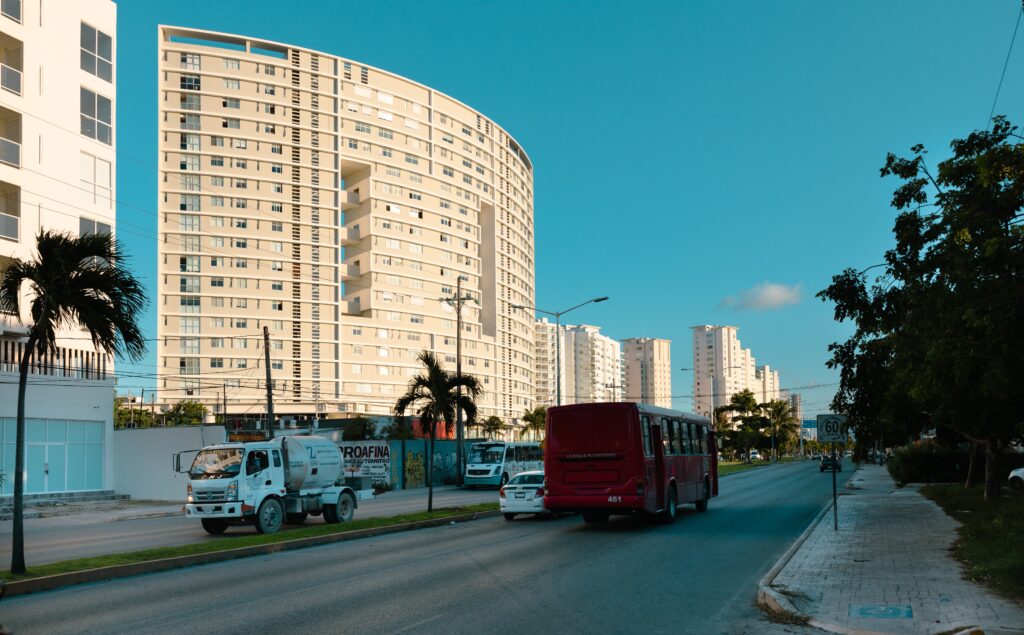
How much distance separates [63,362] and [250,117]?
73.5 m

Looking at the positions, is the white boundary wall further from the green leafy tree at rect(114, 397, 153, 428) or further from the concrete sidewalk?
the green leafy tree at rect(114, 397, 153, 428)

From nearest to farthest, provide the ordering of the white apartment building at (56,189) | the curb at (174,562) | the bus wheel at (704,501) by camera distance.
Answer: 1. the curb at (174,562)
2. the bus wheel at (704,501)
3. the white apartment building at (56,189)

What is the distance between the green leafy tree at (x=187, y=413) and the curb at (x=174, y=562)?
72198mm

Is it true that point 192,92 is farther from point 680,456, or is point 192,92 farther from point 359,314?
point 680,456

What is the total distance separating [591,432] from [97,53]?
3520 cm

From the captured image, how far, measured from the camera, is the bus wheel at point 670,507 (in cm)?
2266

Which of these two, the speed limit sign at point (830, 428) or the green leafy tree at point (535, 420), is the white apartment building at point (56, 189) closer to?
the speed limit sign at point (830, 428)

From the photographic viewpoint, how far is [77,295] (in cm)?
1505

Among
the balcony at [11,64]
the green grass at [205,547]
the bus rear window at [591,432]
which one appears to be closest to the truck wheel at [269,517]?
the green grass at [205,547]

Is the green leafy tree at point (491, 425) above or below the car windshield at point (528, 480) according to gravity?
below

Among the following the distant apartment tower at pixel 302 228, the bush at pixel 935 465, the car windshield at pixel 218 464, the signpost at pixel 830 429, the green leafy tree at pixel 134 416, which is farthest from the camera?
the distant apartment tower at pixel 302 228

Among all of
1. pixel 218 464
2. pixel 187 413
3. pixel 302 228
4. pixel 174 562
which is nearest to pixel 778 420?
pixel 302 228

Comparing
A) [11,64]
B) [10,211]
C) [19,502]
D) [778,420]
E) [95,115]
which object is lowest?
[778,420]

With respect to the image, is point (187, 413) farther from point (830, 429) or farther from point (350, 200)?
point (830, 429)
